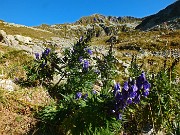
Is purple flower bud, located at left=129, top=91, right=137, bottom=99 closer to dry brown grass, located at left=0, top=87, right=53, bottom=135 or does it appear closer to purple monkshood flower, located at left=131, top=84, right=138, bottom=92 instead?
purple monkshood flower, located at left=131, top=84, right=138, bottom=92

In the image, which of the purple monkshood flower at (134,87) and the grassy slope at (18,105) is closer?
the purple monkshood flower at (134,87)

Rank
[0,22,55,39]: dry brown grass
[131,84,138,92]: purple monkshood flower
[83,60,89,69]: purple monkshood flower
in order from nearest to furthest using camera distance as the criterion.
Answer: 1. [131,84,138,92]: purple monkshood flower
2. [83,60,89,69]: purple monkshood flower
3. [0,22,55,39]: dry brown grass

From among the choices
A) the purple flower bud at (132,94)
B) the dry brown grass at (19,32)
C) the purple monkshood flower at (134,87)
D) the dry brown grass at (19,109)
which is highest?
the dry brown grass at (19,32)

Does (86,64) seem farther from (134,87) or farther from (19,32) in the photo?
(19,32)

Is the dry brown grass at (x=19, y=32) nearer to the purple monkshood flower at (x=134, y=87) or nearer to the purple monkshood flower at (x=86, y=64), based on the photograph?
the purple monkshood flower at (x=86, y=64)

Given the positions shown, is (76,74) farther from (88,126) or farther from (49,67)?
(88,126)

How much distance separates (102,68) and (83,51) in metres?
2.64

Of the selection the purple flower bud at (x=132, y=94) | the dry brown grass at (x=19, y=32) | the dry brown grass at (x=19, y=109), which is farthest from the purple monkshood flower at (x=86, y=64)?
the dry brown grass at (x=19, y=32)

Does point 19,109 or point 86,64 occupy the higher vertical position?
point 86,64

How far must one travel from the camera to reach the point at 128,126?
891cm

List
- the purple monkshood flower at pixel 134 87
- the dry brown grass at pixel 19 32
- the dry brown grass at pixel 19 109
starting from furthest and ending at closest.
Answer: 1. the dry brown grass at pixel 19 32
2. the dry brown grass at pixel 19 109
3. the purple monkshood flower at pixel 134 87

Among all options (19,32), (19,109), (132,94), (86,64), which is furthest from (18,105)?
(19,32)

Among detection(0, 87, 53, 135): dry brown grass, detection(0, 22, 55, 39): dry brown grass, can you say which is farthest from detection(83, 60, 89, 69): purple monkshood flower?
detection(0, 22, 55, 39): dry brown grass

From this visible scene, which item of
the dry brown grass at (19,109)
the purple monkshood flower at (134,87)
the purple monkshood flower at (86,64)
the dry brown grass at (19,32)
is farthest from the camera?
the dry brown grass at (19,32)
